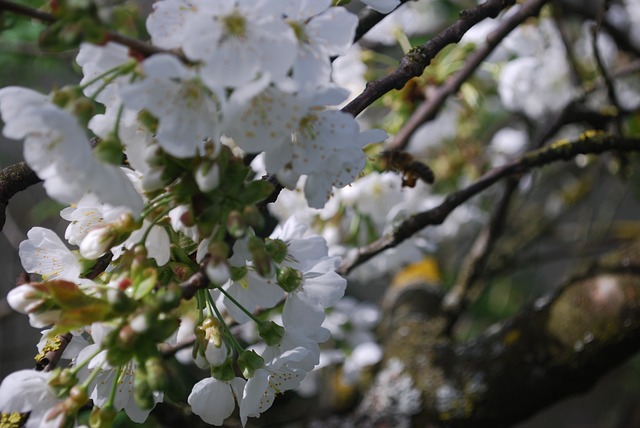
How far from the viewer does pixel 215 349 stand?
0.70 m

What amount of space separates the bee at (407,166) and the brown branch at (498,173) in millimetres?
58

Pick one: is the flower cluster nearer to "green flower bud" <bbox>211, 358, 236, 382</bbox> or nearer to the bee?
"green flower bud" <bbox>211, 358, 236, 382</bbox>

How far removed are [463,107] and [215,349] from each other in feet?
3.88

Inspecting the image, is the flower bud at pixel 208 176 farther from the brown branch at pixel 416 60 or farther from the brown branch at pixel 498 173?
the brown branch at pixel 498 173

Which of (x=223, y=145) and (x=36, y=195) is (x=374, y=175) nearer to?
(x=223, y=145)

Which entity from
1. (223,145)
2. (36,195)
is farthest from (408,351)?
(36,195)

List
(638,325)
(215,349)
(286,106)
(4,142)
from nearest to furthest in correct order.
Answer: (286,106)
(215,349)
(638,325)
(4,142)

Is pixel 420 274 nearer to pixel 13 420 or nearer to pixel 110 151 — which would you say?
pixel 13 420

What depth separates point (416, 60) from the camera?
779 millimetres

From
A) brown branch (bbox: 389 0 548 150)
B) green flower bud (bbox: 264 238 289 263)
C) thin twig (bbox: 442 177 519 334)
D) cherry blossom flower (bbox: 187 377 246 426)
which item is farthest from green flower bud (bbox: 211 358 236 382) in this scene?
thin twig (bbox: 442 177 519 334)

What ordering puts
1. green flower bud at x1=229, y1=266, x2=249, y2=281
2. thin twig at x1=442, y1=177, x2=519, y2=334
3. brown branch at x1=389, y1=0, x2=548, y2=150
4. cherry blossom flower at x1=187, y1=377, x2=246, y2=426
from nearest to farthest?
green flower bud at x1=229, y1=266, x2=249, y2=281
cherry blossom flower at x1=187, y1=377, x2=246, y2=426
brown branch at x1=389, y1=0, x2=548, y2=150
thin twig at x1=442, y1=177, x2=519, y2=334

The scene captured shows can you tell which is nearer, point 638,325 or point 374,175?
point 638,325

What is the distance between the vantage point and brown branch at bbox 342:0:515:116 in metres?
0.76

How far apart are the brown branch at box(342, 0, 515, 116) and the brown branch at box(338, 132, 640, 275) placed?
29 cm
